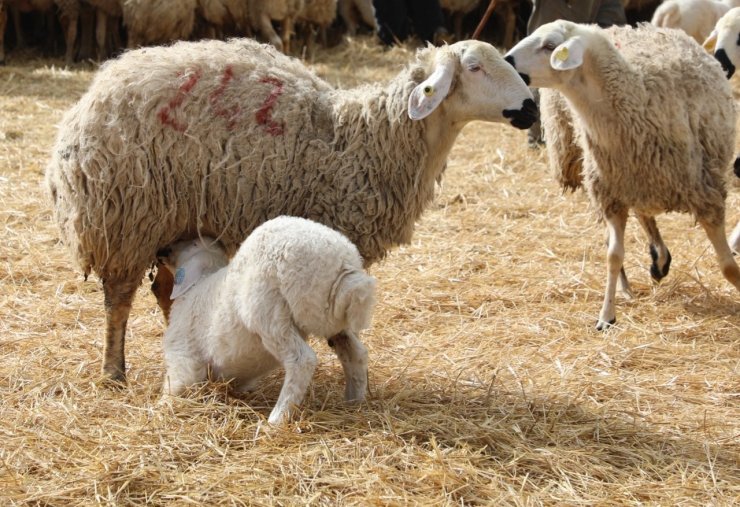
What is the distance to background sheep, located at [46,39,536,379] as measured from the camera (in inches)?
147

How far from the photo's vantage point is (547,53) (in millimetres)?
4598

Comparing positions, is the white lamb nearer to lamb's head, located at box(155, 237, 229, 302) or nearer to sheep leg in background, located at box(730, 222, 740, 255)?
lamb's head, located at box(155, 237, 229, 302)

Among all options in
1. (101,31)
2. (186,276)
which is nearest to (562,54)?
(186,276)

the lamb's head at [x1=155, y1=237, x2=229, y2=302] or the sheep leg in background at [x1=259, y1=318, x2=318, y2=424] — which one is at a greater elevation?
the lamb's head at [x1=155, y1=237, x2=229, y2=302]

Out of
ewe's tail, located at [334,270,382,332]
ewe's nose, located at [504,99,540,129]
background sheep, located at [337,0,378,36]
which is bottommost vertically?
background sheep, located at [337,0,378,36]

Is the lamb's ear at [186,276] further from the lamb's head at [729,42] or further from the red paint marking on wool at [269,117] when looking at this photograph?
the lamb's head at [729,42]

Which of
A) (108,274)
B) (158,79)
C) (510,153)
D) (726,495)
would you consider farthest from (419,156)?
(510,153)

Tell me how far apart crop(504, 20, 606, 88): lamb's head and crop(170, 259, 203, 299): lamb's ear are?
1.78 metres

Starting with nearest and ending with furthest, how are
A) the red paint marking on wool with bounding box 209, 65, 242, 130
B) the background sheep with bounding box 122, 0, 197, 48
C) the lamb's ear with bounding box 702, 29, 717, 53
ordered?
the red paint marking on wool with bounding box 209, 65, 242, 130 → the lamb's ear with bounding box 702, 29, 717, 53 → the background sheep with bounding box 122, 0, 197, 48

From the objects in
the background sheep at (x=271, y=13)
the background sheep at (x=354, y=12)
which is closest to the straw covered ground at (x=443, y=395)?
the background sheep at (x=271, y=13)

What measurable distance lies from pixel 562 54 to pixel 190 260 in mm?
1924

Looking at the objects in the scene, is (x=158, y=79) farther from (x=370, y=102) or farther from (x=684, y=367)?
(x=684, y=367)

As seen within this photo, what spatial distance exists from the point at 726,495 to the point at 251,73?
2360 mm

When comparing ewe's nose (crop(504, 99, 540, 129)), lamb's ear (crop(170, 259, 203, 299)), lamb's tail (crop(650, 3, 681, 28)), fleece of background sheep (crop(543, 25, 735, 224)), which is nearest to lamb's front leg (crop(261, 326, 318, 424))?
lamb's ear (crop(170, 259, 203, 299))
